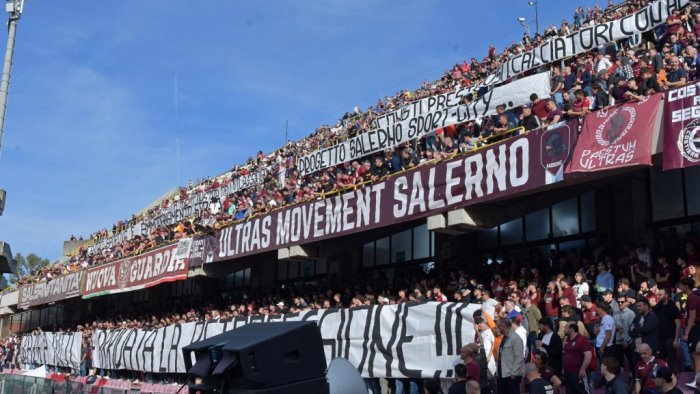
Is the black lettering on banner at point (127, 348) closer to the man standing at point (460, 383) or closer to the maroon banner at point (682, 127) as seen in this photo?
the man standing at point (460, 383)

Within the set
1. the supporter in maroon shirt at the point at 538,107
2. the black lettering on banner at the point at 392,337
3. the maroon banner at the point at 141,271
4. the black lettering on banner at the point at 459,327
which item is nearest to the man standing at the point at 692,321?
the black lettering on banner at the point at 459,327

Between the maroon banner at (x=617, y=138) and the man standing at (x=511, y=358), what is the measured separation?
332 centimetres

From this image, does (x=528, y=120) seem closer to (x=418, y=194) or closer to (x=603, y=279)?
(x=418, y=194)

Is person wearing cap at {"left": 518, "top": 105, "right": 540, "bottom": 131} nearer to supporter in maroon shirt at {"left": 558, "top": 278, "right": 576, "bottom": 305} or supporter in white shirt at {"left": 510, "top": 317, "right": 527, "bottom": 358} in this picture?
supporter in maroon shirt at {"left": 558, "top": 278, "right": 576, "bottom": 305}

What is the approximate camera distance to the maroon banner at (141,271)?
2694 centimetres

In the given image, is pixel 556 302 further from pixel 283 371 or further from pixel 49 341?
pixel 49 341

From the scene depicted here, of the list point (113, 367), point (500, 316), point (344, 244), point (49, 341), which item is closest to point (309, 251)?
point (344, 244)

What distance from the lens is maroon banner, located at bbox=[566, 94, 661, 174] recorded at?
1234cm

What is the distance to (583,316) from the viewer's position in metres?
12.3

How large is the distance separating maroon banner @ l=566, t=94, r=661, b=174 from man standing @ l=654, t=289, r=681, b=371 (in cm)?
255

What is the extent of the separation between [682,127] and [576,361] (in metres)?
4.07

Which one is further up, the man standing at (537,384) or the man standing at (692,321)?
the man standing at (692,321)

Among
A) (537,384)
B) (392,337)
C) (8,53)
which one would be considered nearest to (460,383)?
(537,384)

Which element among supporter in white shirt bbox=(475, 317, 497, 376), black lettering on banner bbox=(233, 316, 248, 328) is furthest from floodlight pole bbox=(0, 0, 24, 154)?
supporter in white shirt bbox=(475, 317, 497, 376)
